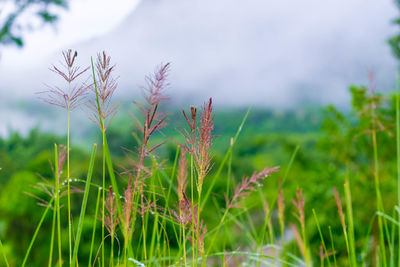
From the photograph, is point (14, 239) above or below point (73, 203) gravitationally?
below

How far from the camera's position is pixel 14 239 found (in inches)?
144

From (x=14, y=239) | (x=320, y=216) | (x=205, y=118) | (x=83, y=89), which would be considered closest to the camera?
(x=205, y=118)

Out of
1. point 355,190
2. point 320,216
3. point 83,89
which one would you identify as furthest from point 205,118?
point 355,190

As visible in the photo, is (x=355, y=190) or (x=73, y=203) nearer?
(x=355, y=190)

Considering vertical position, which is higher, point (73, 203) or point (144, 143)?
point (144, 143)

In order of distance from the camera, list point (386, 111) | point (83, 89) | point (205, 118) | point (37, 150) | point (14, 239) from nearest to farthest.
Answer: point (205, 118) → point (83, 89) → point (386, 111) → point (14, 239) → point (37, 150)

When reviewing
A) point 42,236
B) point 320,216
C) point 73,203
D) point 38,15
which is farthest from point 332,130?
point 38,15

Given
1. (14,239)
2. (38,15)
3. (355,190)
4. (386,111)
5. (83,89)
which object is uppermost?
(38,15)

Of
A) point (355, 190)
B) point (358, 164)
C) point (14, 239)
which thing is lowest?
point (14, 239)

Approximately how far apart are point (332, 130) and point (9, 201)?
3098mm

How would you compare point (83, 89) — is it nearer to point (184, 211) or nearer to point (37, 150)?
point (184, 211)

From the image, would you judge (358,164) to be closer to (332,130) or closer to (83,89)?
(332,130)

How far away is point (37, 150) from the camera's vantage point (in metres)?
7.14

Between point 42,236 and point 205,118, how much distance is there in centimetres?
354
